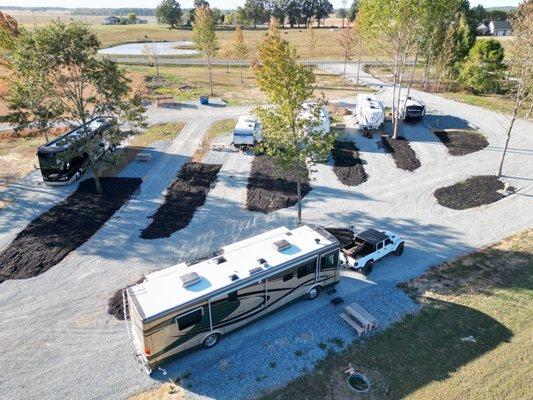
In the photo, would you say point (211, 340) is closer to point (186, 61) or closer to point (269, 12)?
point (186, 61)

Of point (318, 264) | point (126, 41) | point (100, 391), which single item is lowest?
point (100, 391)

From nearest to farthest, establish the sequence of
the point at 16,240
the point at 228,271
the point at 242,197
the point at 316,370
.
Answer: the point at 316,370
the point at 228,271
the point at 16,240
the point at 242,197

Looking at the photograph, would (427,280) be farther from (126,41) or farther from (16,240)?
(126,41)

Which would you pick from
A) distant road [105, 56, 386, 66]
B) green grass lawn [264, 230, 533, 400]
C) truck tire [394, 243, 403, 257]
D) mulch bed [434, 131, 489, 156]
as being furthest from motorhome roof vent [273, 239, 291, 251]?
distant road [105, 56, 386, 66]

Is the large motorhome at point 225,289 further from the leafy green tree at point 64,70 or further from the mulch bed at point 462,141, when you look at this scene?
the mulch bed at point 462,141

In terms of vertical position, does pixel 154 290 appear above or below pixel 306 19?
below

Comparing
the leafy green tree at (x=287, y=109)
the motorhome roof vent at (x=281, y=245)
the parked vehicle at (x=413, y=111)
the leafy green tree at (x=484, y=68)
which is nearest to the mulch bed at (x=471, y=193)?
the leafy green tree at (x=287, y=109)

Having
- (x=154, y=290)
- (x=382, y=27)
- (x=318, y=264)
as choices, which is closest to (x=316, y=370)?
(x=318, y=264)

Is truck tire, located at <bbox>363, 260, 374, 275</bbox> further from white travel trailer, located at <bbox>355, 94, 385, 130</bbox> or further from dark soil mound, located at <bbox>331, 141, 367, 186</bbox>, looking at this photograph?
white travel trailer, located at <bbox>355, 94, 385, 130</bbox>
